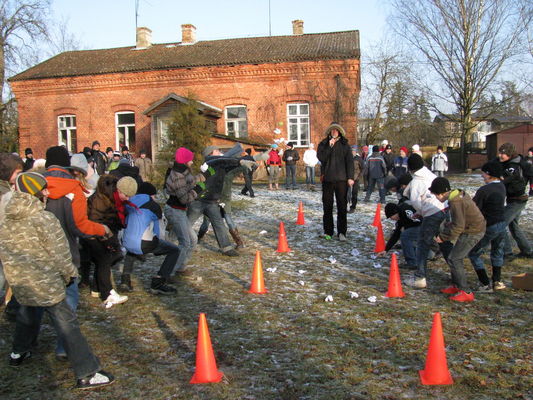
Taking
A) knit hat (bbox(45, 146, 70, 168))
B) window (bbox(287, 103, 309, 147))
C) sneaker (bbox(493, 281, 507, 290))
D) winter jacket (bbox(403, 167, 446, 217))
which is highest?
window (bbox(287, 103, 309, 147))

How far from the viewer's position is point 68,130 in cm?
3044

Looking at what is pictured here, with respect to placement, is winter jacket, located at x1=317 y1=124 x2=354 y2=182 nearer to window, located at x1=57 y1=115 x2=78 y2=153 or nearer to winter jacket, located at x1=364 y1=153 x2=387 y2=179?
winter jacket, located at x1=364 y1=153 x2=387 y2=179

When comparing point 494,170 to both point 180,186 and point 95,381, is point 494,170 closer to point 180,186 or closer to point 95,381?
point 180,186

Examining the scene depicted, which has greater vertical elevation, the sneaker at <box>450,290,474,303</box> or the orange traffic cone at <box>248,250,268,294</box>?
the orange traffic cone at <box>248,250,268,294</box>

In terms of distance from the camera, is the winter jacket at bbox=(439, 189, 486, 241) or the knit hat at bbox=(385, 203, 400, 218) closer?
the winter jacket at bbox=(439, 189, 486, 241)

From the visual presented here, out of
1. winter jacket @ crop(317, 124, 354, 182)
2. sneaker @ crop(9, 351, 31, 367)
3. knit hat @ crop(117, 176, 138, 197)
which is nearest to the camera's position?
sneaker @ crop(9, 351, 31, 367)

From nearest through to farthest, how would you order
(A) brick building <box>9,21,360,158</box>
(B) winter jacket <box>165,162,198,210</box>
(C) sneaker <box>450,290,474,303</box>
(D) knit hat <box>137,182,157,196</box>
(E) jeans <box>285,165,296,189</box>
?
(C) sneaker <box>450,290,474,303</box>, (D) knit hat <box>137,182,157,196</box>, (B) winter jacket <box>165,162,198,210</box>, (E) jeans <box>285,165,296,189</box>, (A) brick building <box>9,21,360,158</box>

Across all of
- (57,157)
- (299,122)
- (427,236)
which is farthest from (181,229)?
(299,122)

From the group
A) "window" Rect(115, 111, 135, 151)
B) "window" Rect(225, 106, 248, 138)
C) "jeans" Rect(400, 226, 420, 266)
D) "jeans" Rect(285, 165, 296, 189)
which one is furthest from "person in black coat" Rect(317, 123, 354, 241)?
"window" Rect(115, 111, 135, 151)

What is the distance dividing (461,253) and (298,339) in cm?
254

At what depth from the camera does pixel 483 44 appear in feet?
98.3

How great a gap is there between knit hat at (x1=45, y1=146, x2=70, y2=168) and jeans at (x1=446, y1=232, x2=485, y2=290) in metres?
4.81

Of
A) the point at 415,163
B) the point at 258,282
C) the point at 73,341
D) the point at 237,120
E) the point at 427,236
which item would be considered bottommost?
the point at 258,282

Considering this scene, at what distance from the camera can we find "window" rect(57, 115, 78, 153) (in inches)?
1195
